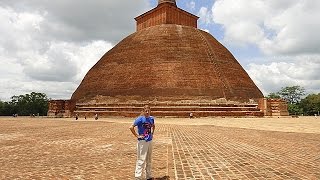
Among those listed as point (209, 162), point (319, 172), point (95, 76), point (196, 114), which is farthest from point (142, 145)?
point (95, 76)

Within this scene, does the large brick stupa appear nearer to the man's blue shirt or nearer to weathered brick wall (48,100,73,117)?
weathered brick wall (48,100,73,117)

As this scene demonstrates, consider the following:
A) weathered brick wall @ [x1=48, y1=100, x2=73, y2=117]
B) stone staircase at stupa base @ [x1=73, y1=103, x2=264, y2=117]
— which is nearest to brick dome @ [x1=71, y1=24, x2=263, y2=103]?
stone staircase at stupa base @ [x1=73, y1=103, x2=264, y2=117]

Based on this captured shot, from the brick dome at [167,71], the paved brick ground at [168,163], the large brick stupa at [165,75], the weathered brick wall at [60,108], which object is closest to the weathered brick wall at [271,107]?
the large brick stupa at [165,75]

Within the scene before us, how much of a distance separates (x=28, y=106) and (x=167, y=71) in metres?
38.1

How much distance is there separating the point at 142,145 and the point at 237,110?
2838 cm

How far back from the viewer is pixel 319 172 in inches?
216

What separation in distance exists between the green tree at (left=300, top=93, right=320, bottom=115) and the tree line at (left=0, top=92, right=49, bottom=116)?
51.5 meters

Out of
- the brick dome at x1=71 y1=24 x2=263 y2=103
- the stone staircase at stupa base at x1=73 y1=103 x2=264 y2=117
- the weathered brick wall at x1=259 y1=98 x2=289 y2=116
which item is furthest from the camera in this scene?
the weathered brick wall at x1=259 y1=98 x2=289 y2=116

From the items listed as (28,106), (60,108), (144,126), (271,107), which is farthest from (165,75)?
(28,106)

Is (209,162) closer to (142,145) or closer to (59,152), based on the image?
(142,145)

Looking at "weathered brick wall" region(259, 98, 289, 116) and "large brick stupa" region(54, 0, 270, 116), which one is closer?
"large brick stupa" region(54, 0, 270, 116)

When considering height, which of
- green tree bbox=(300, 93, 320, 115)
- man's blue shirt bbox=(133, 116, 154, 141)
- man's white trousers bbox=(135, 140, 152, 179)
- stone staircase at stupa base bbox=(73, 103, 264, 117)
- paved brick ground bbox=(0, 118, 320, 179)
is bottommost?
paved brick ground bbox=(0, 118, 320, 179)

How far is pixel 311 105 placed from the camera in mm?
63031

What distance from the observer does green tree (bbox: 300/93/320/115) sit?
6133cm
